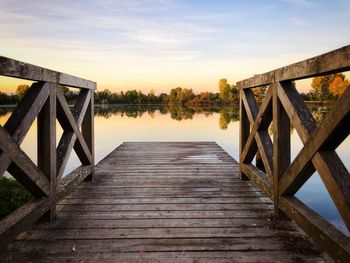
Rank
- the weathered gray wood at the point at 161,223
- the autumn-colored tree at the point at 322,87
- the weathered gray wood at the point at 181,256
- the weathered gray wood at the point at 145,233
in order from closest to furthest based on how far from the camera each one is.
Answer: the weathered gray wood at the point at 181,256 → the weathered gray wood at the point at 145,233 → the weathered gray wood at the point at 161,223 → the autumn-colored tree at the point at 322,87

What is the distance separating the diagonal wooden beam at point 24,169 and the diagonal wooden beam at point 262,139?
2.51m

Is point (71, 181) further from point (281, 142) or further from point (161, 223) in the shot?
point (281, 142)

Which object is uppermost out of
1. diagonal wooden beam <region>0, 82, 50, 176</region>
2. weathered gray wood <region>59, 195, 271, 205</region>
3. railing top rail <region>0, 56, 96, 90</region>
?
railing top rail <region>0, 56, 96, 90</region>

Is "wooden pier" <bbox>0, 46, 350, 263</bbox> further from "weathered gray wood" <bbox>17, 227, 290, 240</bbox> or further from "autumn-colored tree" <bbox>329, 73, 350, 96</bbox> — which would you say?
"autumn-colored tree" <bbox>329, 73, 350, 96</bbox>

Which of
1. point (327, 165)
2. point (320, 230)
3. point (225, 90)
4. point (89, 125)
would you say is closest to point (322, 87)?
point (225, 90)

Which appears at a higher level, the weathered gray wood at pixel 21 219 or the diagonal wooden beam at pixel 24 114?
the diagonal wooden beam at pixel 24 114

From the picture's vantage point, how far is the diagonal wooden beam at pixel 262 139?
4.09 m

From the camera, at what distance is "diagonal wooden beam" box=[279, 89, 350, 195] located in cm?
210

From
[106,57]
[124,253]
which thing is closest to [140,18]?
[106,57]

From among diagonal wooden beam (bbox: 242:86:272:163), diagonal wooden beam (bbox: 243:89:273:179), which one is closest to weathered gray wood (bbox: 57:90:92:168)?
diagonal wooden beam (bbox: 242:86:272:163)

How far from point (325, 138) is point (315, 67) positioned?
60 centimetres

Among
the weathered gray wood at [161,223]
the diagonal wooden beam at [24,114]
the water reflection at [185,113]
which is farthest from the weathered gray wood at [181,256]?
the water reflection at [185,113]

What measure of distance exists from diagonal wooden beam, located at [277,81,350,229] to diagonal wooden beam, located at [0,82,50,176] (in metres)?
2.39

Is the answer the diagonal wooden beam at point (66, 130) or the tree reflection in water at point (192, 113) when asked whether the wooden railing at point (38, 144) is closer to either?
the diagonal wooden beam at point (66, 130)
